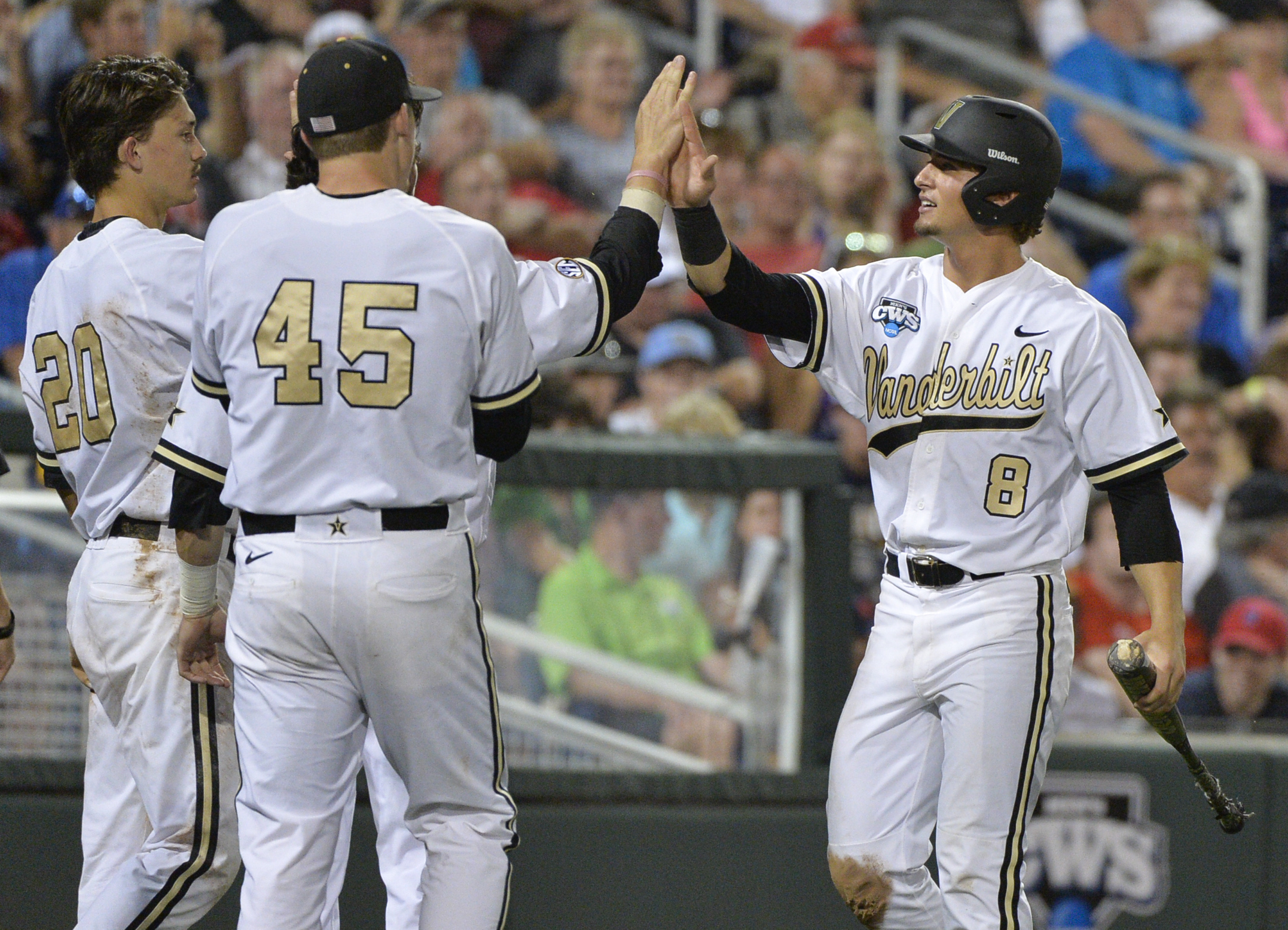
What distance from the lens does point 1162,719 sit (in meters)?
3.11

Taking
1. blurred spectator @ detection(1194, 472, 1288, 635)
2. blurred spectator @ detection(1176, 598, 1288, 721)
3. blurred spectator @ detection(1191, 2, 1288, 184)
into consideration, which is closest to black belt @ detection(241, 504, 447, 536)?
blurred spectator @ detection(1176, 598, 1288, 721)

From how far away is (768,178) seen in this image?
24.3ft

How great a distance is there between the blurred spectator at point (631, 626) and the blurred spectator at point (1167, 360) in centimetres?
324

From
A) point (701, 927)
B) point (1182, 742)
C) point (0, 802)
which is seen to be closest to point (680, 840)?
point (701, 927)

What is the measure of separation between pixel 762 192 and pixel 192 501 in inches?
193

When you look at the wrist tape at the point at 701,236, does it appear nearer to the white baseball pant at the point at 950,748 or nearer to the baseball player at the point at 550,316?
the baseball player at the point at 550,316

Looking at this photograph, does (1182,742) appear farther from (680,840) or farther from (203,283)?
(203,283)

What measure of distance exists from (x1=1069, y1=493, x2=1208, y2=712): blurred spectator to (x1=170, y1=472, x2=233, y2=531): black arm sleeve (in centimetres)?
345

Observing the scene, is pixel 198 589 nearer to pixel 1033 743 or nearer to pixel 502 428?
pixel 502 428

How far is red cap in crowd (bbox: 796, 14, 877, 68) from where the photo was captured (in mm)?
8172

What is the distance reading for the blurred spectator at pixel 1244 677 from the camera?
16.8 feet

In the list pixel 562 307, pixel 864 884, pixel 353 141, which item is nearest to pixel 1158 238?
pixel 864 884

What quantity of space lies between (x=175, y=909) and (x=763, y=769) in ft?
6.35

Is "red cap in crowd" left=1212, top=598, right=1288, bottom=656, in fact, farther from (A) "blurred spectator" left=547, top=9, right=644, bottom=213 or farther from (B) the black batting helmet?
(A) "blurred spectator" left=547, top=9, right=644, bottom=213
